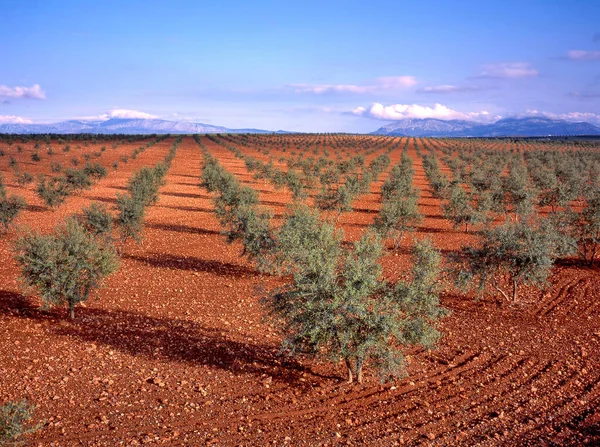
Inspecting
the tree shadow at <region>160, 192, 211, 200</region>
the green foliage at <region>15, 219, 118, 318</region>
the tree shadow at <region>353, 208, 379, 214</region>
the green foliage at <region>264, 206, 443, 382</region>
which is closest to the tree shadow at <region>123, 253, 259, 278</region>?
the green foliage at <region>15, 219, 118, 318</region>

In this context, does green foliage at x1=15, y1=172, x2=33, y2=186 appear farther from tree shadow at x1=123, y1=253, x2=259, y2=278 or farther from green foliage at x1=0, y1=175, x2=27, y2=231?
tree shadow at x1=123, y1=253, x2=259, y2=278

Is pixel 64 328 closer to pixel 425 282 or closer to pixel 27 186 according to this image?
pixel 425 282

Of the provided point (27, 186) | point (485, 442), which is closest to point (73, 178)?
point (27, 186)

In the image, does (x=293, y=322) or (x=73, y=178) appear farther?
(x=73, y=178)

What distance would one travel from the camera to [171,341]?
18.1 meters

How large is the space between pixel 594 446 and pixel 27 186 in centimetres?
6740

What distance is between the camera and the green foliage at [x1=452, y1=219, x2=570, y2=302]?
20858mm

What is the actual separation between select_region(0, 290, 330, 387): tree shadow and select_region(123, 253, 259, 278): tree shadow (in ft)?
25.2

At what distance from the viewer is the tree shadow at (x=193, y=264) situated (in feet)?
92.0

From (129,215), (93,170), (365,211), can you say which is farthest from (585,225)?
(93,170)

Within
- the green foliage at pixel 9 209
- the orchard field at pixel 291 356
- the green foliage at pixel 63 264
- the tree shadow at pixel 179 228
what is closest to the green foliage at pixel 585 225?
the orchard field at pixel 291 356

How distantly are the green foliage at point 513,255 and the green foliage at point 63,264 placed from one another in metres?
16.9

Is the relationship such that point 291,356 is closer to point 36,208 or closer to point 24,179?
point 36,208

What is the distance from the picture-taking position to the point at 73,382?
1471cm
